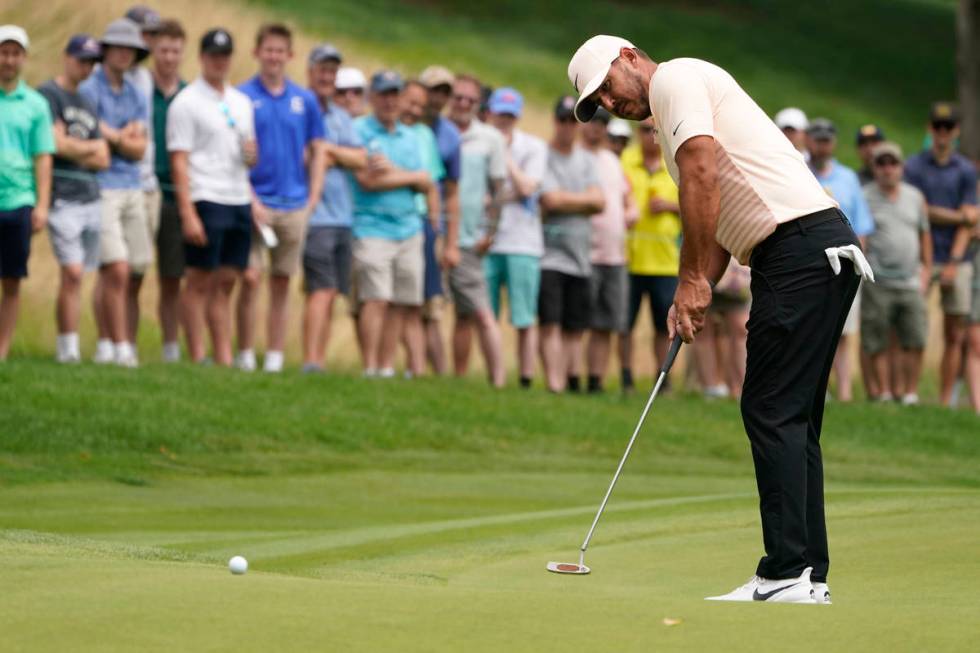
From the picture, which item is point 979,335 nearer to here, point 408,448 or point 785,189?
point 408,448

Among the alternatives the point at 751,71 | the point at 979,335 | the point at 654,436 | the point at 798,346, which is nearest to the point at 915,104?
the point at 751,71

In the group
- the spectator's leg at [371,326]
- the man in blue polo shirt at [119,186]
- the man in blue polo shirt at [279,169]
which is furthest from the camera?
the spectator's leg at [371,326]

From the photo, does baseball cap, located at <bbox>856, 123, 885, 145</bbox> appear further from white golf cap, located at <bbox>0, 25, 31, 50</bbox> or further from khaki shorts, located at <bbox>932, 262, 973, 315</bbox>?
white golf cap, located at <bbox>0, 25, 31, 50</bbox>

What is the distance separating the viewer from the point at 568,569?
23.8 ft

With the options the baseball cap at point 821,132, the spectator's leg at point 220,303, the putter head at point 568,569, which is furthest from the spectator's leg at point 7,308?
the baseball cap at point 821,132

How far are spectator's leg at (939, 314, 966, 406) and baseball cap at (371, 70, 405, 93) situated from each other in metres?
6.19

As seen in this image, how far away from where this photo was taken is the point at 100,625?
507 centimetres

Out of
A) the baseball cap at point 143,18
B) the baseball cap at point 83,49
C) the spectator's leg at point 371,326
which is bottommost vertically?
the spectator's leg at point 371,326

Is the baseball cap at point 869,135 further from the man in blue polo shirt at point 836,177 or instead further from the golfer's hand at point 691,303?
the golfer's hand at point 691,303

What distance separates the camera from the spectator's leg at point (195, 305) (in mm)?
13773

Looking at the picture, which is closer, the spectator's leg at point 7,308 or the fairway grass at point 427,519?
the fairway grass at point 427,519

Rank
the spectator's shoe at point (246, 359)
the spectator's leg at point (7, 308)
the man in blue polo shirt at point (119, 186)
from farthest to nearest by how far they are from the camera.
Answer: the spectator's shoe at point (246, 359) → the man in blue polo shirt at point (119, 186) → the spectator's leg at point (7, 308)

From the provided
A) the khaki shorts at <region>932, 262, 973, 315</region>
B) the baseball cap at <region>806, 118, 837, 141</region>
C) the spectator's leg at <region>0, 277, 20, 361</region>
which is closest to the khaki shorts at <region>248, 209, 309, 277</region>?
the spectator's leg at <region>0, 277, 20, 361</region>

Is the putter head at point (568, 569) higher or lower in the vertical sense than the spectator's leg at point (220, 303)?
lower
